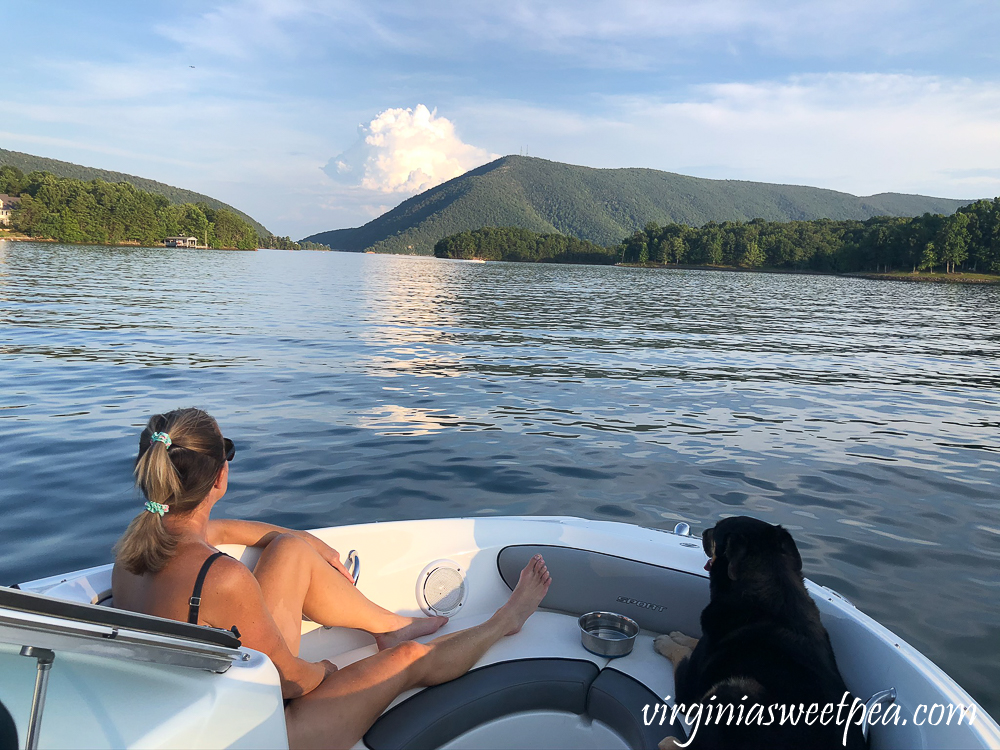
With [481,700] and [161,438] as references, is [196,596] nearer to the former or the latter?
[161,438]

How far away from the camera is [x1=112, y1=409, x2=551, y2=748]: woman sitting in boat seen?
225 cm

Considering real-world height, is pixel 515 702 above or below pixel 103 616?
below

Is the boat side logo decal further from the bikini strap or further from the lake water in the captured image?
the bikini strap

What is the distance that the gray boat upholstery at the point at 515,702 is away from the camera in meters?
2.63

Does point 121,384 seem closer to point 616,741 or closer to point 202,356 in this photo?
point 202,356

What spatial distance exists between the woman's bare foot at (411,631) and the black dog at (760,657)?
1.20 m

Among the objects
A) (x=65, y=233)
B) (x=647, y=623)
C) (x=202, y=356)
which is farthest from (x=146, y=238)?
(x=647, y=623)

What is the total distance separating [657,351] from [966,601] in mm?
11338

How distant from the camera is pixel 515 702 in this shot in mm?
2846

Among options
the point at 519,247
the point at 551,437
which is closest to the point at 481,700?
the point at 551,437

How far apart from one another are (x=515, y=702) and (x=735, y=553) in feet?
3.79

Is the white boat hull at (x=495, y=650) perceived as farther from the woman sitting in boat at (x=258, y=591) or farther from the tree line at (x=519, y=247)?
the tree line at (x=519, y=247)

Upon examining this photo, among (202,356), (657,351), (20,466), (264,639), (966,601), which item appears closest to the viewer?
(264,639)

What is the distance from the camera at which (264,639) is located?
7.60 feet
